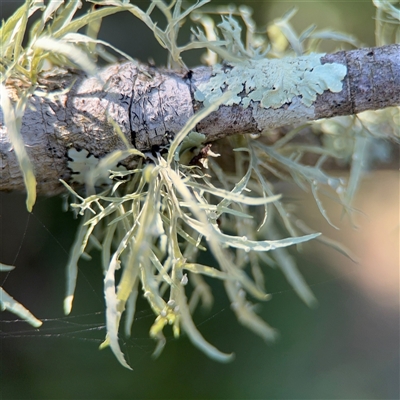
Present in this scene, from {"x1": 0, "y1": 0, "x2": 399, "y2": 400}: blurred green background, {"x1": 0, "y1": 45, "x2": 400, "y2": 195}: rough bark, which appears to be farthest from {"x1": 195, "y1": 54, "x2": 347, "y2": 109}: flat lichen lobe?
{"x1": 0, "y1": 0, "x2": 399, "y2": 400}: blurred green background

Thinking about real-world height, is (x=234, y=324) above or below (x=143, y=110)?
below

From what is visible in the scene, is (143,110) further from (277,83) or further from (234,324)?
(234,324)

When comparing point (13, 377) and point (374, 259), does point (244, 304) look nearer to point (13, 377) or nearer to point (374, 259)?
point (13, 377)

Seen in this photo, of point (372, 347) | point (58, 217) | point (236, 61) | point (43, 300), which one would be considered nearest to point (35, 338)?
point (43, 300)

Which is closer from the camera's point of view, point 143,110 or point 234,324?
point 143,110

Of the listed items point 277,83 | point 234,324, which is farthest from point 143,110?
point 234,324

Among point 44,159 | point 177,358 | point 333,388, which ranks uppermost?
point 44,159

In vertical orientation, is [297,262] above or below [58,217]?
below
